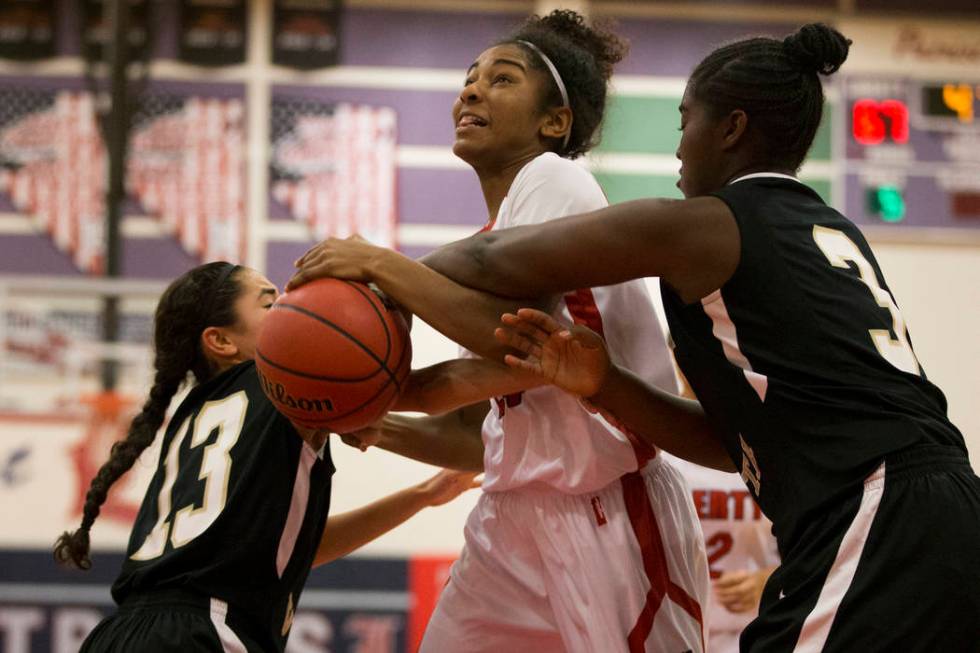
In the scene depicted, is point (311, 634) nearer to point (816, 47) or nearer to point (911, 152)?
point (816, 47)

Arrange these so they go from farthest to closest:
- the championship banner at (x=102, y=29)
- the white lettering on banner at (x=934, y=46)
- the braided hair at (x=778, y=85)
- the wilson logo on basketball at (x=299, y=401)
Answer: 1. the white lettering on banner at (x=934, y=46)
2. the championship banner at (x=102, y=29)
3. the wilson logo on basketball at (x=299, y=401)
4. the braided hair at (x=778, y=85)

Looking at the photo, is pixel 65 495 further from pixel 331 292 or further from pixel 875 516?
pixel 875 516

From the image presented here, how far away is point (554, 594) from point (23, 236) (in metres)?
7.49

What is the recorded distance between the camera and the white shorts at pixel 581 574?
10.1 feet

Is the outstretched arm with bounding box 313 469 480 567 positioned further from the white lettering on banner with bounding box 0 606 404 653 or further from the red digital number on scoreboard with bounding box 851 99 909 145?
the red digital number on scoreboard with bounding box 851 99 909 145

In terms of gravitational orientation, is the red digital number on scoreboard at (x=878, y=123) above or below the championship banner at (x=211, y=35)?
below

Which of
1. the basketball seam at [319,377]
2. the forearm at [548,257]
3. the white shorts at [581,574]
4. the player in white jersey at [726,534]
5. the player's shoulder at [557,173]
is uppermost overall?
the player's shoulder at [557,173]

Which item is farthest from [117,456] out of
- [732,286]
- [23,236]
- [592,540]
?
[23,236]

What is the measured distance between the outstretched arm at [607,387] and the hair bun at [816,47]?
2.49 feet

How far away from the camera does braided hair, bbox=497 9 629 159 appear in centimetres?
364

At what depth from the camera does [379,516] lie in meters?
3.83

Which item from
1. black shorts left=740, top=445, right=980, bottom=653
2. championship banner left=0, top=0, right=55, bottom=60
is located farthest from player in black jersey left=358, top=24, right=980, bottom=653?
championship banner left=0, top=0, right=55, bottom=60

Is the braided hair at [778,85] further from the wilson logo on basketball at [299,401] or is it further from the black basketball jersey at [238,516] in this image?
the black basketball jersey at [238,516]

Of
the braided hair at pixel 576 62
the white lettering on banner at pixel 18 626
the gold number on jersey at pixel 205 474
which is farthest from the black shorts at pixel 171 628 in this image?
the white lettering on banner at pixel 18 626
